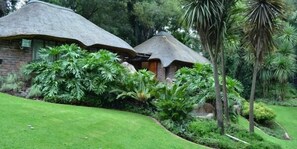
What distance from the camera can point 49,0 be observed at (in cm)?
2384

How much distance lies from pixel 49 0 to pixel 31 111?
57.8ft

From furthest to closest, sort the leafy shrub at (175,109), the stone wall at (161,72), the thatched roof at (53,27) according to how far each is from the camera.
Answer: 1. the stone wall at (161,72)
2. the thatched roof at (53,27)
3. the leafy shrub at (175,109)

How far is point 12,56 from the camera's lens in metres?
14.4

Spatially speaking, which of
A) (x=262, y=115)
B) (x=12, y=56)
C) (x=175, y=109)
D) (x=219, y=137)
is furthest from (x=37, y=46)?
(x=262, y=115)

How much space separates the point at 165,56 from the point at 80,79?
10.4 metres

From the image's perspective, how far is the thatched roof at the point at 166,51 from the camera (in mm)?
21406

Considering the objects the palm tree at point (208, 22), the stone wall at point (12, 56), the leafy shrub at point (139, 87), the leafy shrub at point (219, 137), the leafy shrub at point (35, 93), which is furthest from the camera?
the stone wall at point (12, 56)

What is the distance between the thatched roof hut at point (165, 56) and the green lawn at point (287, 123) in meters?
6.67

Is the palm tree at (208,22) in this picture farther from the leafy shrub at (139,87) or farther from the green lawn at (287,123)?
the green lawn at (287,123)

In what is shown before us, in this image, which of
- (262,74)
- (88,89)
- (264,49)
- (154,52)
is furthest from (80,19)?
(262,74)

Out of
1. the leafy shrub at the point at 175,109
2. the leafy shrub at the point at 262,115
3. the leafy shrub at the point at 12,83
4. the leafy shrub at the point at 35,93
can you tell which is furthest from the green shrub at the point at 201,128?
the leafy shrub at the point at 12,83

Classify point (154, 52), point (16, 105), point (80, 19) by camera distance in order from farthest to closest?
1. point (154, 52)
2. point (80, 19)
3. point (16, 105)

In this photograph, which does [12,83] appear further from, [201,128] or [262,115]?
[262,115]

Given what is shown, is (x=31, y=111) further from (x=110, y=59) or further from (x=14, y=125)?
(x=110, y=59)
